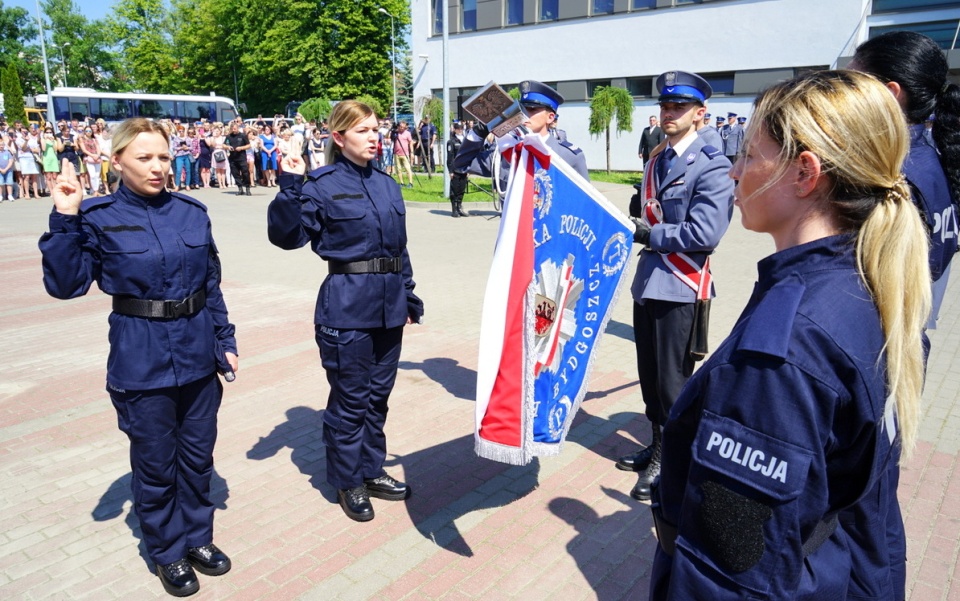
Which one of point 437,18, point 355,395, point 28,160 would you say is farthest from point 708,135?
point 437,18

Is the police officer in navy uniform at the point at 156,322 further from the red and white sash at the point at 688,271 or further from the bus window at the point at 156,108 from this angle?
the bus window at the point at 156,108

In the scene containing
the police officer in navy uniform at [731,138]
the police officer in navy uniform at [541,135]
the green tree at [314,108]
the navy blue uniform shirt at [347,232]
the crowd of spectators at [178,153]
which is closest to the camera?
the navy blue uniform shirt at [347,232]

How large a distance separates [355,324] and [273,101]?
177 feet

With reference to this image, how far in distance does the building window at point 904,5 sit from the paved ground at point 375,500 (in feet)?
65.7

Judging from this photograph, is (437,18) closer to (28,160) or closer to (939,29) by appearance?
(28,160)

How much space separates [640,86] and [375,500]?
27.5m

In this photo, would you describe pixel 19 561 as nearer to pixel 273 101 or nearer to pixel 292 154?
pixel 292 154

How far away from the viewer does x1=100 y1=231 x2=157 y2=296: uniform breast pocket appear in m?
2.96

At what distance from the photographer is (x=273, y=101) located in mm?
52938

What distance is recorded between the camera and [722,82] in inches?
1037

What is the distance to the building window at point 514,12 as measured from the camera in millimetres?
30938

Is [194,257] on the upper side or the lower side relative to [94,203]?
lower

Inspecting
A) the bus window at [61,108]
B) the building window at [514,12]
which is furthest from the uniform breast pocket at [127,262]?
the bus window at [61,108]

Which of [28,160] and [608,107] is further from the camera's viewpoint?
[608,107]
